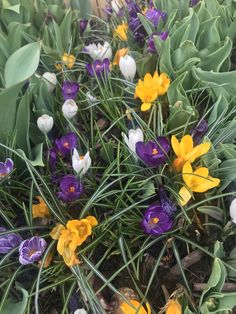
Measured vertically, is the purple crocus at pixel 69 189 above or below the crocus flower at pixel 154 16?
below

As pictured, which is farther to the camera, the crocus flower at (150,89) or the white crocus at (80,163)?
the crocus flower at (150,89)

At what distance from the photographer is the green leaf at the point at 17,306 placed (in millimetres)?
853

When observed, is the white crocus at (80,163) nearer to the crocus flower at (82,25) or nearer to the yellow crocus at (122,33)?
the yellow crocus at (122,33)

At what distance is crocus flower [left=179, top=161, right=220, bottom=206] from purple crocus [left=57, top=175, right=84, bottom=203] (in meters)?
0.21

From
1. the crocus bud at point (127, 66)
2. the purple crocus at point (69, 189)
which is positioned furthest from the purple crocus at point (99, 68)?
the purple crocus at point (69, 189)

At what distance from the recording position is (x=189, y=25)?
3.99 feet

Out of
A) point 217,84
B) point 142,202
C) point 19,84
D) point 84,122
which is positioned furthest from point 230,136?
point 19,84

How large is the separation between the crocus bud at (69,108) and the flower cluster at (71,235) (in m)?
0.28

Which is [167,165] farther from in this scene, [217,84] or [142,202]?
[217,84]

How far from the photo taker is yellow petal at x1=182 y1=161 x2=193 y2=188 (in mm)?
939

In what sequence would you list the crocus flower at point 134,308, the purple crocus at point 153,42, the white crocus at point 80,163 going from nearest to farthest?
the crocus flower at point 134,308 < the white crocus at point 80,163 < the purple crocus at point 153,42

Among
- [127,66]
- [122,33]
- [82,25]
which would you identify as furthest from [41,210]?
[82,25]

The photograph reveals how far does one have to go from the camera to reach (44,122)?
3.51 ft

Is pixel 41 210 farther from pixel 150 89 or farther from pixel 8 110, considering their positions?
pixel 150 89
